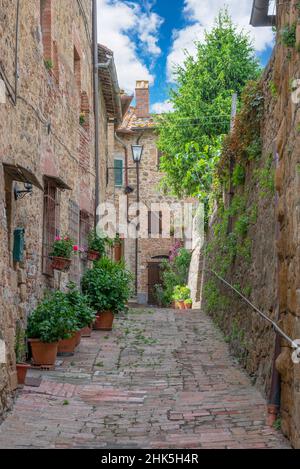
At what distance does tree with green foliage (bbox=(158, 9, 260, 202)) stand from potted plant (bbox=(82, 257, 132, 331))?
7.08 m

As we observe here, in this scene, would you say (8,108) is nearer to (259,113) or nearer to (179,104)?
(259,113)

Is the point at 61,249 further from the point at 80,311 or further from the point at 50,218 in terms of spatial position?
the point at 80,311

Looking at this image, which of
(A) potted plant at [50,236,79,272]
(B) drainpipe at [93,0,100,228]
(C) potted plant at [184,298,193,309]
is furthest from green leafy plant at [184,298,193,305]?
(A) potted plant at [50,236,79,272]

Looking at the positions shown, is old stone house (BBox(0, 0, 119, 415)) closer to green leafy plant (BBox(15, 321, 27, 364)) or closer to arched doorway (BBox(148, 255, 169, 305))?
green leafy plant (BBox(15, 321, 27, 364))

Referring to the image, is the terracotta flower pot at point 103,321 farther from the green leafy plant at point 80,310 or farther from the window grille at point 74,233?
the green leafy plant at point 80,310

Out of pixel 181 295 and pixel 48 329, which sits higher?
pixel 48 329

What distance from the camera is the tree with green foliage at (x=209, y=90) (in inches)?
714

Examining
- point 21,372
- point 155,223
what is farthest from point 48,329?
point 155,223

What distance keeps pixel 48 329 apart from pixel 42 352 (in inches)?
12.0

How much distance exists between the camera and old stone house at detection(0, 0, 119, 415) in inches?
247

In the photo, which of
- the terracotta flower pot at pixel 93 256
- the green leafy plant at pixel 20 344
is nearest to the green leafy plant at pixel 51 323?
the green leafy plant at pixel 20 344

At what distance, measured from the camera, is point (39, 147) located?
8.24 m

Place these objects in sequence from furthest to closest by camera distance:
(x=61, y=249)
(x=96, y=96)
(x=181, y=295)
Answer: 1. (x=181, y=295)
2. (x=96, y=96)
3. (x=61, y=249)

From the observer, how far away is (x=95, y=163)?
44.4 feet
